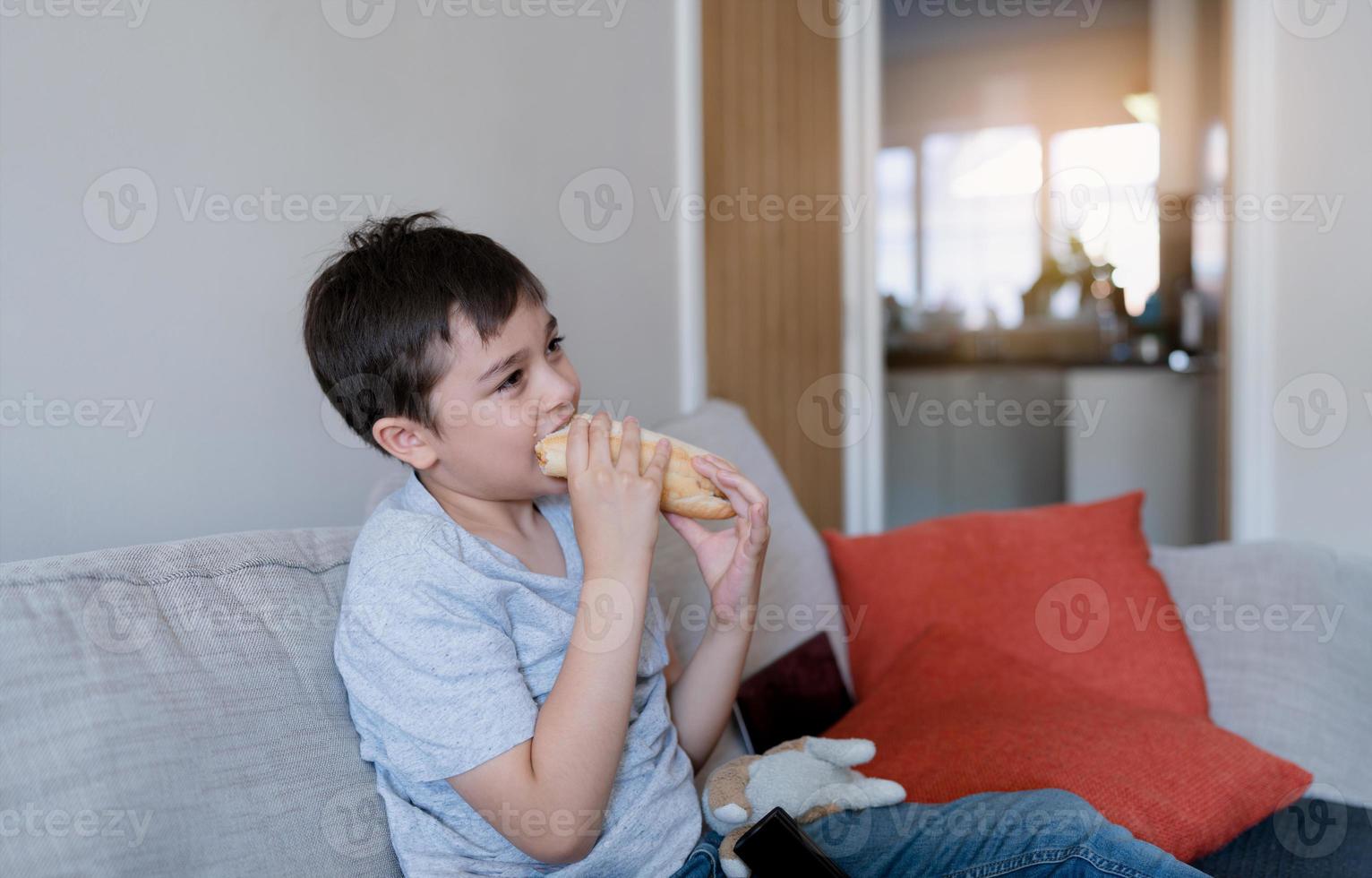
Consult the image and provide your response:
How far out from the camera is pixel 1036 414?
446cm

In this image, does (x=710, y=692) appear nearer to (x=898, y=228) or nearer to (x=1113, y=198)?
(x=1113, y=198)

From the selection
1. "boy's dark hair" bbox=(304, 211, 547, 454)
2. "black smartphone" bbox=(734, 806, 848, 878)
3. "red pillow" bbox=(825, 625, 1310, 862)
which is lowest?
"red pillow" bbox=(825, 625, 1310, 862)

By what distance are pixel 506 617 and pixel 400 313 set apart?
0.95ft

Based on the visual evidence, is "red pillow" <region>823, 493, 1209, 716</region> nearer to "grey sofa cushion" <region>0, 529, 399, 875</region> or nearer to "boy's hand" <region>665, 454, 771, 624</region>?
"boy's hand" <region>665, 454, 771, 624</region>

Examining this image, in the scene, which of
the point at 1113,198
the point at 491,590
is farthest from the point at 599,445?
the point at 1113,198

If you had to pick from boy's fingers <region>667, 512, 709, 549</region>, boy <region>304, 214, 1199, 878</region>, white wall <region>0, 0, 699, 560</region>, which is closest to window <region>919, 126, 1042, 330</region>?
white wall <region>0, 0, 699, 560</region>

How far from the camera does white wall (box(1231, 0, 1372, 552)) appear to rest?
263 centimetres

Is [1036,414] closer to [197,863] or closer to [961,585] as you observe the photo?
[961,585]

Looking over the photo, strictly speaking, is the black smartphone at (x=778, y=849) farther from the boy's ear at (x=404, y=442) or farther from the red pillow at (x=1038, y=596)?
the red pillow at (x=1038, y=596)

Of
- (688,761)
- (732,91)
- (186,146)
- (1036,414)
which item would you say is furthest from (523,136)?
(1036,414)

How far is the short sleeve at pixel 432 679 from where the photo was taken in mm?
889

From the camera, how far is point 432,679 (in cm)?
90

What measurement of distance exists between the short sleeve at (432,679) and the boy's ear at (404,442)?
149mm

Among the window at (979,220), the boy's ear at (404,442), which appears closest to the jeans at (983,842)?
the boy's ear at (404,442)
